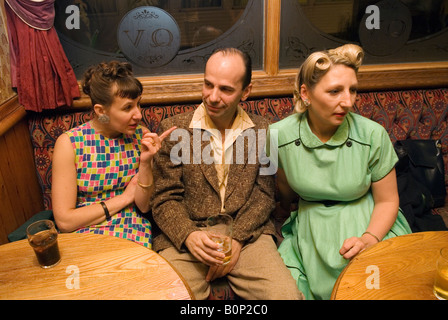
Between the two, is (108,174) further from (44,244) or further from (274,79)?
(274,79)

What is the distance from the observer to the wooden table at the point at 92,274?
0.98 m

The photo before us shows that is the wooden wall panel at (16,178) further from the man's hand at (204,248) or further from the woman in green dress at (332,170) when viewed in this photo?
the woman in green dress at (332,170)

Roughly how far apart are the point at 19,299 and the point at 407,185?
74.0 inches

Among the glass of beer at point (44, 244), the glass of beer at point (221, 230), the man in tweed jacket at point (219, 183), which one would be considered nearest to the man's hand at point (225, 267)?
the man in tweed jacket at point (219, 183)

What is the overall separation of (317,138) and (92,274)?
105 centimetres

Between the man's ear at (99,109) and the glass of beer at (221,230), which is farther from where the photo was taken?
the man's ear at (99,109)

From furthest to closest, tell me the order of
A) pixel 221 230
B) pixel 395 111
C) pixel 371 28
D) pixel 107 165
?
pixel 371 28 < pixel 395 111 < pixel 107 165 < pixel 221 230

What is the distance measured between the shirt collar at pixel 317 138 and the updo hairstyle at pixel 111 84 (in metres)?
0.78

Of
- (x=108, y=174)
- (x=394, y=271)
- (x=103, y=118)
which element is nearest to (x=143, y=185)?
(x=108, y=174)

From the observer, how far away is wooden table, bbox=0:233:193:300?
983 mm

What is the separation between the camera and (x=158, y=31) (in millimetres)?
2230

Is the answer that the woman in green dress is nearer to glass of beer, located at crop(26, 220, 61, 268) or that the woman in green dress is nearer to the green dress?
the green dress

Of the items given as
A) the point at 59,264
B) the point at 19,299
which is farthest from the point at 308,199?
the point at 19,299

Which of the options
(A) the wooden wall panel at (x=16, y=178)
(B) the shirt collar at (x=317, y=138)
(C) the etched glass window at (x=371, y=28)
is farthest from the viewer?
(C) the etched glass window at (x=371, y=28)
